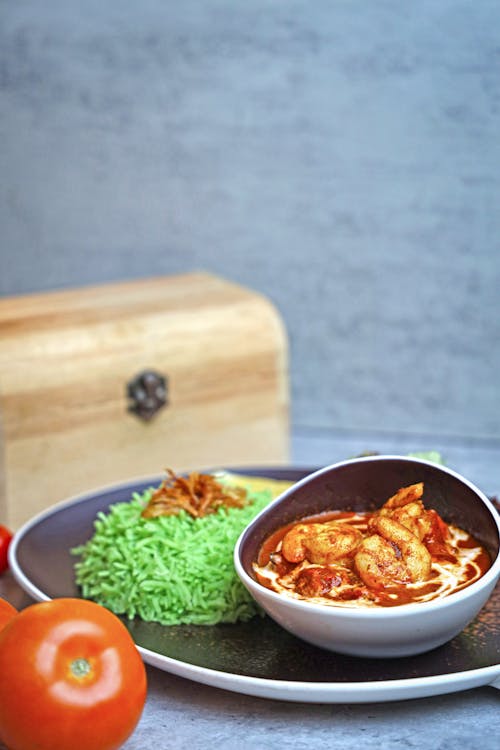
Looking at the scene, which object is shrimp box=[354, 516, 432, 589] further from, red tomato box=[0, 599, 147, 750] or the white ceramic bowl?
red tomato box=[0, 599, 147, 750]

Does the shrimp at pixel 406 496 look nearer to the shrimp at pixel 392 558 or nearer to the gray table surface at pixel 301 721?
the shrimp at pixel 392 558

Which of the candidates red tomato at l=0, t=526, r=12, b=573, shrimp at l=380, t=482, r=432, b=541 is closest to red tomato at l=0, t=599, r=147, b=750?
shrimp at l=380, t=482, r=432, b=541

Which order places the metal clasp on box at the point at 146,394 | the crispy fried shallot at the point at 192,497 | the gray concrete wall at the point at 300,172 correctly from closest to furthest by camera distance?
the crispy fried shallot at the point at 192,497
the metal clasp on box at the point at 146,394
the gray concrete wall at the point at 300,172

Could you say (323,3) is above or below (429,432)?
above

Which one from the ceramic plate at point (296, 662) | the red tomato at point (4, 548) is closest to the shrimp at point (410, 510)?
the ceramic plate at point (296, 662)

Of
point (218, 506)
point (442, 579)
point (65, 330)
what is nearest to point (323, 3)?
point (65, 330)

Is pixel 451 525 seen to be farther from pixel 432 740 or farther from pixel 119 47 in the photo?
pixel 119 47
